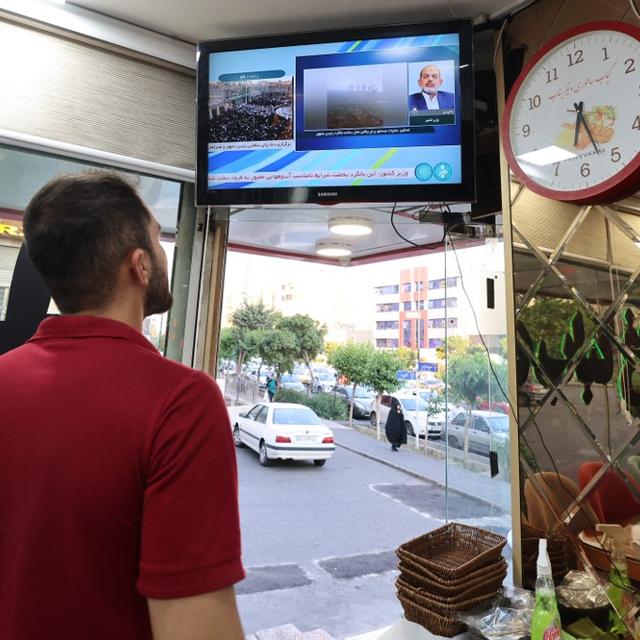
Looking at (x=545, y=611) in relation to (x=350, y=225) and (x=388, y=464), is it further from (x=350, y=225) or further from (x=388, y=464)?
(x=388, y=464)

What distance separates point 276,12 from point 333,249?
1.69 m

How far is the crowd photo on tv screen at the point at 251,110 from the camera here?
1614mm

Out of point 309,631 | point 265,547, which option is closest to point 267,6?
point 309,631

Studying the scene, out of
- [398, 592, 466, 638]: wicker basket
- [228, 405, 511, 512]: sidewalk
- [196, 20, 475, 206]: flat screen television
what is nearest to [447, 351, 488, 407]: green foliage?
[196, 20, 475, 206]: flat screen television

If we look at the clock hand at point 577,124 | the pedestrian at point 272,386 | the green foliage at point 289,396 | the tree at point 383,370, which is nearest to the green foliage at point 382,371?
the tree at point 383,370

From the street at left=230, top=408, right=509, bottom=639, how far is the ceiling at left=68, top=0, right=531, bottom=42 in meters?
1.74

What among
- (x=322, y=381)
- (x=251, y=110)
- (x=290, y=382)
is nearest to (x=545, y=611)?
(x=251, y=110)

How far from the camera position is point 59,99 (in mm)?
1623

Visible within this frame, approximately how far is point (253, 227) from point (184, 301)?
38.5 inches

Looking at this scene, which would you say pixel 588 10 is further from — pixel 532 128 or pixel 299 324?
pixel 299 324

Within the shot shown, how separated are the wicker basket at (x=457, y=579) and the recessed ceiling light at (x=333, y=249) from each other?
2097mm

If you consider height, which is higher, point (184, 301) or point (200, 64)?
point (200, 64)

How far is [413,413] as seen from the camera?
11.7 ft

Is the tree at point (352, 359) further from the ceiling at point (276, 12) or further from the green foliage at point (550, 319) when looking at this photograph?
the ceiling at point (276, 12)
